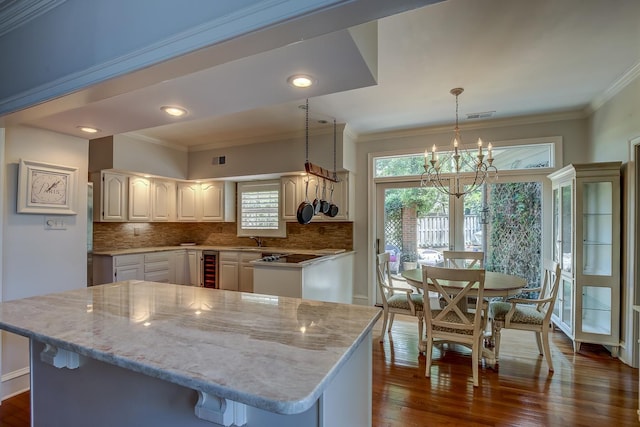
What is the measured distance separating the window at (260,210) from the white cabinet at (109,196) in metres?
1.75

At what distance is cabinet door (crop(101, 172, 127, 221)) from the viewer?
430 centimetres

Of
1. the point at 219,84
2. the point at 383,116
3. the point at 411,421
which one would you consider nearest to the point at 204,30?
the point at 219,84

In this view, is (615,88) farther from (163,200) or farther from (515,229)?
(163,200)

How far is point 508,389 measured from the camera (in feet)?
8.02

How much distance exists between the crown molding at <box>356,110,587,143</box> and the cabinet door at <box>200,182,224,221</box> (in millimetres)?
2574

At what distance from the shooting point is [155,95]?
196 centimetres

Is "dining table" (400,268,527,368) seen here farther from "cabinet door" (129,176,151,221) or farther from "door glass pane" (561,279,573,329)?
"cabinet door" (129,176,151,221)

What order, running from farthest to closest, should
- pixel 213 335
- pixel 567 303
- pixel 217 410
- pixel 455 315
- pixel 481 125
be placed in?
pixel 481 125, pixel 567 303, pixel 455 315, pixel 213 335, pixel 217 410

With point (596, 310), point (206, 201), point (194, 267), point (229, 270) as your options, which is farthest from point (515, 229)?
point (194, 267)

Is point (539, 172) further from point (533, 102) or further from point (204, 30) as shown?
point (204, 30)

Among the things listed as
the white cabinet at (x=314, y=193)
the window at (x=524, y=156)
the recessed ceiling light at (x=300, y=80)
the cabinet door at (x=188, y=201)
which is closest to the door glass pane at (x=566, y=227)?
the window at (x=524, y=156)

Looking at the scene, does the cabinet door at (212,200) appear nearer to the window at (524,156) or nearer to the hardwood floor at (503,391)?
the hardwood floor at (503,391)

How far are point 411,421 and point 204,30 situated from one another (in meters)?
2.54

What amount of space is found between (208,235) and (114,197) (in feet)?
5.88
